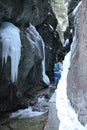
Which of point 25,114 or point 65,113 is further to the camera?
point 25,114

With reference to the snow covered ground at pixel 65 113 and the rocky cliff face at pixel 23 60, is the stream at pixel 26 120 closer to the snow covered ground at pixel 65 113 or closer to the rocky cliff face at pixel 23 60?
the rocky cliff face at pixel 23 60

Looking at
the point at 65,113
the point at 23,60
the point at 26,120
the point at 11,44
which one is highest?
the point at 11,44

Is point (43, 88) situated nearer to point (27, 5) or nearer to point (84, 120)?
point (27, 5)

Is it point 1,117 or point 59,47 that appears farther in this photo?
point 59,47

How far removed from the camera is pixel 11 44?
8859mm

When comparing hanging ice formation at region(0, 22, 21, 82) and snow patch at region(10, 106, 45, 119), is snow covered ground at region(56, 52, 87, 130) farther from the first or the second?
snow patch at region(10, 106, 45, 119)

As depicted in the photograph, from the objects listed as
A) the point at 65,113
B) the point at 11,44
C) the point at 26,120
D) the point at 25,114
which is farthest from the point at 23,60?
the point at 65,113

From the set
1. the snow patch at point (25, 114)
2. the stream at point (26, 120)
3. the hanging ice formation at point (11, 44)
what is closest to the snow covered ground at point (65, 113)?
the stream at point (26, 120)

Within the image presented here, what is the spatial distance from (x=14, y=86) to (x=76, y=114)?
8.01 meters

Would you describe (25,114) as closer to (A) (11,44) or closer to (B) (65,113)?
(A) (11,44)

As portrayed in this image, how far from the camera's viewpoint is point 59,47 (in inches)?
850

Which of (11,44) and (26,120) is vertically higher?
(11,44)

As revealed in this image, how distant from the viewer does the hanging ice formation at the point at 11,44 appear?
874 centimetres

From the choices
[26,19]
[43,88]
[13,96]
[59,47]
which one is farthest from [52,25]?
[13,96]
